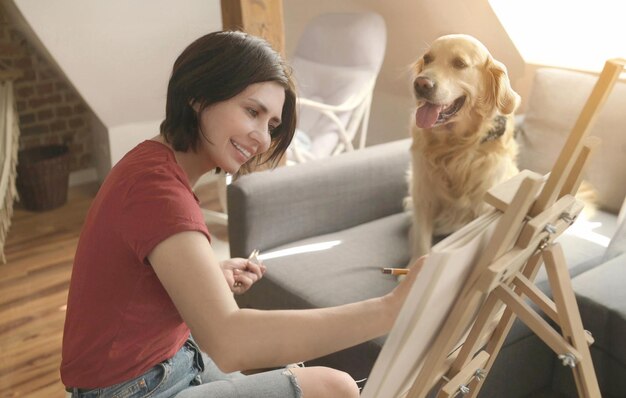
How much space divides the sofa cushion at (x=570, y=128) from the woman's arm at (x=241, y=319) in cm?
159

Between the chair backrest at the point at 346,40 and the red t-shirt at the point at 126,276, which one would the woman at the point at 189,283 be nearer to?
the red t-shirt at the point at 126,276

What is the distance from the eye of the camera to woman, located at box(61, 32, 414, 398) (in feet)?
3.42

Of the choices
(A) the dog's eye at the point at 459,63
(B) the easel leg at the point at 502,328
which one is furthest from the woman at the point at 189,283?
(A) the dog's eye at the point at 459,63

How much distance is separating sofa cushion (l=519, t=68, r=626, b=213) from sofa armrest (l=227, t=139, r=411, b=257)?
0.47 m

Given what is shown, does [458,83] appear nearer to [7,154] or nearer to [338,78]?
[338,78]

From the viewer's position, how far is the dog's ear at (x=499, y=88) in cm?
180

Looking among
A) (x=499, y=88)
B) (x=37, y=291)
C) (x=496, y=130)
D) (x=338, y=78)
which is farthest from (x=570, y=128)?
(x=37, y=291)

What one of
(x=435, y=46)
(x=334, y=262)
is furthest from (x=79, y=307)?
(x=435, y=46)

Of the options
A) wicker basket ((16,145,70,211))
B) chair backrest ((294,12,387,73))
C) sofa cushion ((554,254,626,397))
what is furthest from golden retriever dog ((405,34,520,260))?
wicker basket ((16,145,70,211))

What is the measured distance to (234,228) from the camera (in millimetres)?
2215

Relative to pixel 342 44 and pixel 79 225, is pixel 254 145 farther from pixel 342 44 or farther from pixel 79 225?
pixel 79 225

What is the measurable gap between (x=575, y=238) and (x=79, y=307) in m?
1.66

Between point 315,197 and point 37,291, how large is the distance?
1376mm

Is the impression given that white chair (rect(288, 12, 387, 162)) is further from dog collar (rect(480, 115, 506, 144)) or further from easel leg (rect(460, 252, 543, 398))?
easel leg (rect(460, 252, 543, 398))
